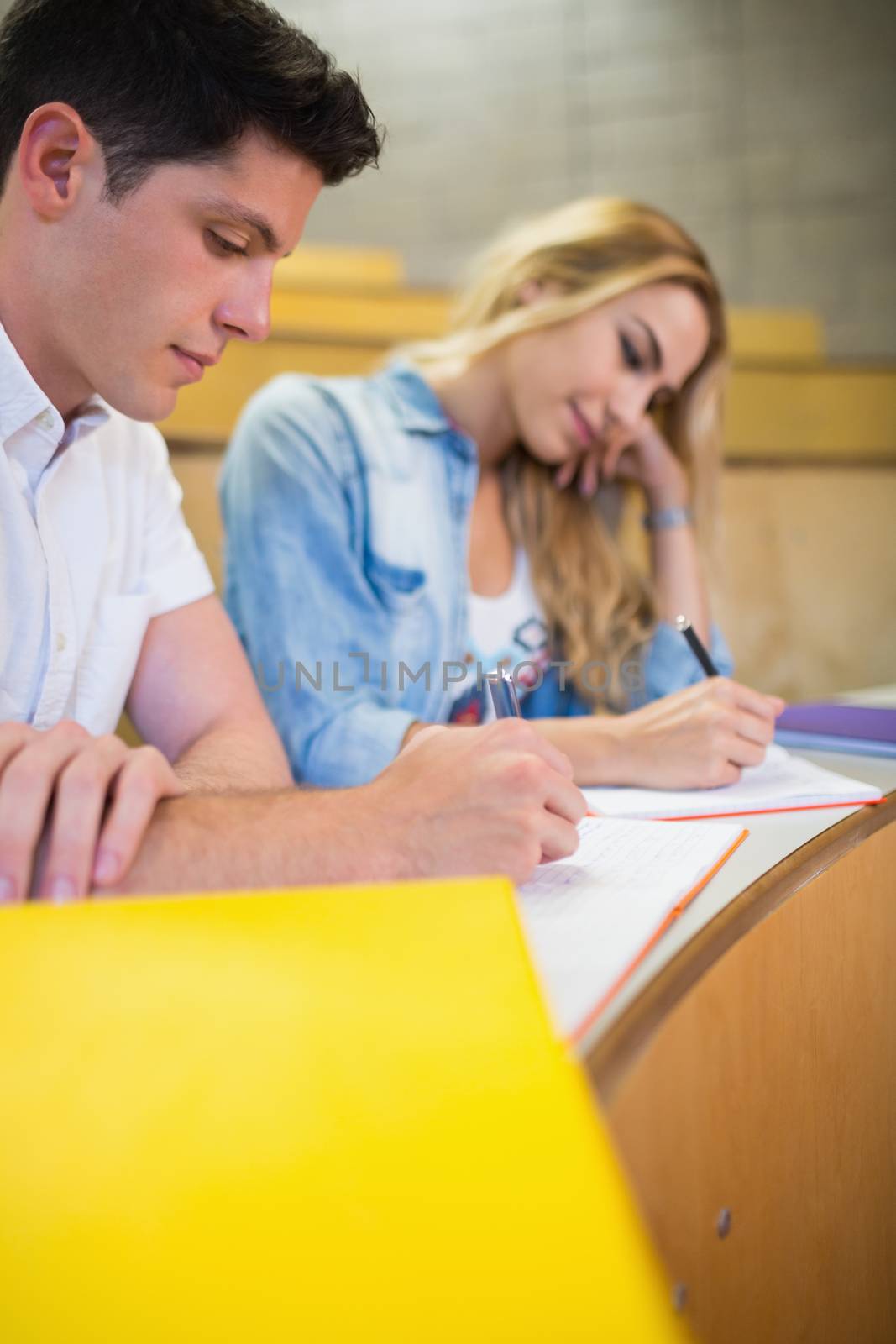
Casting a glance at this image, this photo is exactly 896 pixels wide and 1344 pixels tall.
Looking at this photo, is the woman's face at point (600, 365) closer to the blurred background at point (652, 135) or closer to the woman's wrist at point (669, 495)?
the woman's wrist at point (669, 495)

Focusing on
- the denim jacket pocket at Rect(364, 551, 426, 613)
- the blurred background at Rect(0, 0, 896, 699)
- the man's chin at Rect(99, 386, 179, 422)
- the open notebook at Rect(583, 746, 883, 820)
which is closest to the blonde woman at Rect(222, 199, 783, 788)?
the denim jacket pocket at Rect(364, 551, 426, 613)

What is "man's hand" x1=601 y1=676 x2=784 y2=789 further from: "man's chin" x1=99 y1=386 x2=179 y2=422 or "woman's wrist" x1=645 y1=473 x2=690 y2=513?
"woman's wrist" x1=645 y1=473 x2=690 y2=513

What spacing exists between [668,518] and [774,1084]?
106 centimetres

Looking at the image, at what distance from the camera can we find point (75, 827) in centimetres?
42

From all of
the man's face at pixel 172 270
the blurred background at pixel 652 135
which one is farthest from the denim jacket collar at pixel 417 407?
the blurred background at pixel 652 135

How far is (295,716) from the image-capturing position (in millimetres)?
1007

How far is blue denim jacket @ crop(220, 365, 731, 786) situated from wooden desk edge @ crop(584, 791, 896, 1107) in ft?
1.37

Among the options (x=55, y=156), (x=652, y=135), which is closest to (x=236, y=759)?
(x=55, y=156)

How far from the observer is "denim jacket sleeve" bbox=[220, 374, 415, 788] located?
3.26 feet

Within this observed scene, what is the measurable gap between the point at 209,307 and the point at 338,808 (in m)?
0.43

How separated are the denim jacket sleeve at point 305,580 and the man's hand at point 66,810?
497mm

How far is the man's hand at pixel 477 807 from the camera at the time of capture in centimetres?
47

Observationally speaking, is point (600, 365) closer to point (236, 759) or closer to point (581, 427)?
point (581, 427)

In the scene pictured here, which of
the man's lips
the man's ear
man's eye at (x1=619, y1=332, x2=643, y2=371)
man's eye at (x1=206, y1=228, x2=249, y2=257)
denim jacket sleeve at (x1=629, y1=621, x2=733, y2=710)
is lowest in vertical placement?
denim jacket sleeve at (x1=629, y1=621, x2=733, y2=710)
